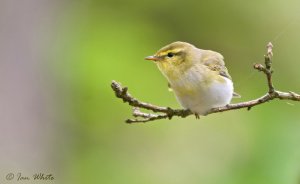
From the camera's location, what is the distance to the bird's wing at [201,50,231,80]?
10.5 ft

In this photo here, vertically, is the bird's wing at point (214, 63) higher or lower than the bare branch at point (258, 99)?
higher

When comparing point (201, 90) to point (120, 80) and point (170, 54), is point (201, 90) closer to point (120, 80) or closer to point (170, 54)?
point (170, 54)

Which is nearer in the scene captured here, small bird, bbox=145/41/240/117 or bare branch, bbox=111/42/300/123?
bare branch, bbox=111/42/300/123

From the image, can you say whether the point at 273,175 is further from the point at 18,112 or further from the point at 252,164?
the point at 18,112

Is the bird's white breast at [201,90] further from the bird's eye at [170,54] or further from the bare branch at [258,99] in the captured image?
the bare branch at [258,99]

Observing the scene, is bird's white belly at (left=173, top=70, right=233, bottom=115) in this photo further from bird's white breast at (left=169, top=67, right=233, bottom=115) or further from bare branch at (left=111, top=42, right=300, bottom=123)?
bare branch at (left=111, top=42, right=300, bottom=123)

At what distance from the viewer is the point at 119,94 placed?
217 centimetres

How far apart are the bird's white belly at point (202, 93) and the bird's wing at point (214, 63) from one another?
0.11 meters

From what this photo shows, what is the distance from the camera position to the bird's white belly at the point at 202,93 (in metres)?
2.88

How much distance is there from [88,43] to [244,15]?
179 cm

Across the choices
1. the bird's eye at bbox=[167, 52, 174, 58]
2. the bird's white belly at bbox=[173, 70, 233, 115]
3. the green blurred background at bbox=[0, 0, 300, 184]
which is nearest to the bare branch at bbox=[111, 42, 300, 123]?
the bird's white belly at bbox=[173, 70, 233, 115]

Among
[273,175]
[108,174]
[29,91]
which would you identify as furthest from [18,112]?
[273,175]

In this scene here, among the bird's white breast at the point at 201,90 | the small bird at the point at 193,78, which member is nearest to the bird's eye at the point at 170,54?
the small bird at the point at 193,78

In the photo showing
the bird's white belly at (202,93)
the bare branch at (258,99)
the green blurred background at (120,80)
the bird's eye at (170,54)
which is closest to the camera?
the bare branch at (258,99)
